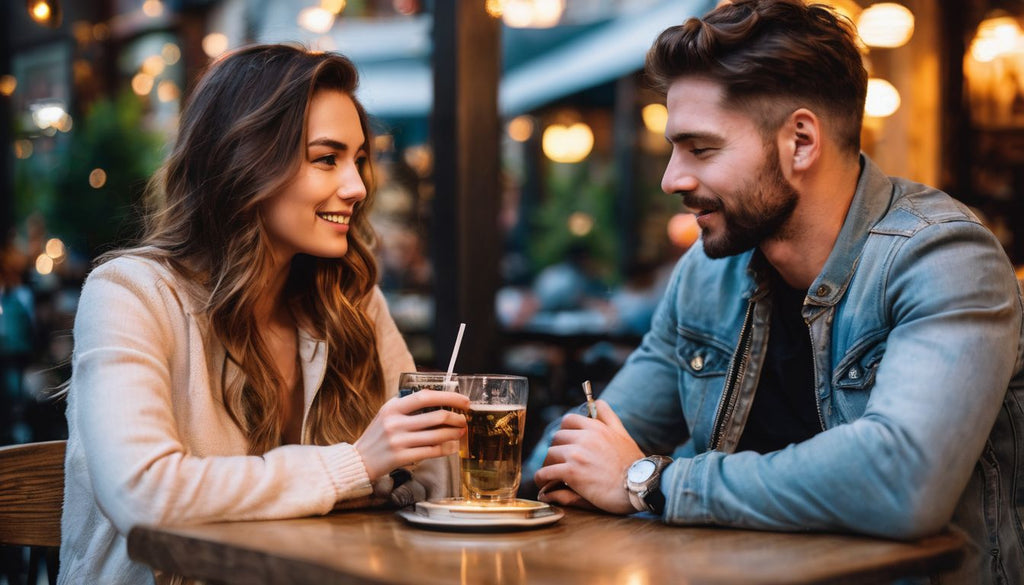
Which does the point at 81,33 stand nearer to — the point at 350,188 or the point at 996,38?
the point at 996,38

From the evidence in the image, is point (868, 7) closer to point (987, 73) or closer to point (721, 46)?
point (987, 73)

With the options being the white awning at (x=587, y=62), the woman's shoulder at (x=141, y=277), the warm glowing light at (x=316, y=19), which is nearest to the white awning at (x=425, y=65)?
the white awning at (x=587, y=62)

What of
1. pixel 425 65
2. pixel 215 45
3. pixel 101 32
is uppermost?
pixel 101 32

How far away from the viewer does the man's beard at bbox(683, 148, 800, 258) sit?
6.62ft

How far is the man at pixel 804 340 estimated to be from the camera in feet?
5.08

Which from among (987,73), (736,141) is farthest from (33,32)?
(736,141)

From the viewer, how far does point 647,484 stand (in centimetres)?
169

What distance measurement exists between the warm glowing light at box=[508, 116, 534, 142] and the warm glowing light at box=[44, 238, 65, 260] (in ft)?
20.2

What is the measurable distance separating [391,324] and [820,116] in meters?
1.02

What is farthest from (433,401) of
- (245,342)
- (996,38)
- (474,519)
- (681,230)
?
(681,230)

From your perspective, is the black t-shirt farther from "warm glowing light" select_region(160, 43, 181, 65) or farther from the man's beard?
"warm glowing light" select_region(160, 43, 181, 65)

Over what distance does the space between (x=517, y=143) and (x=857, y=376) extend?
36.5 feet

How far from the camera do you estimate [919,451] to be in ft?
4.98

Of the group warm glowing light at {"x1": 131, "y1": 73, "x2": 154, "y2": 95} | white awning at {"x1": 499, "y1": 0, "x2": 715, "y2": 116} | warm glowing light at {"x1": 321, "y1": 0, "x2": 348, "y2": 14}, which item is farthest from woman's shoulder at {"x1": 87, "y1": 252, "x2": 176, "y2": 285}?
warm glowing light at {"x1": 131, "y1": 73, "x2": 154, "y2": 95}
